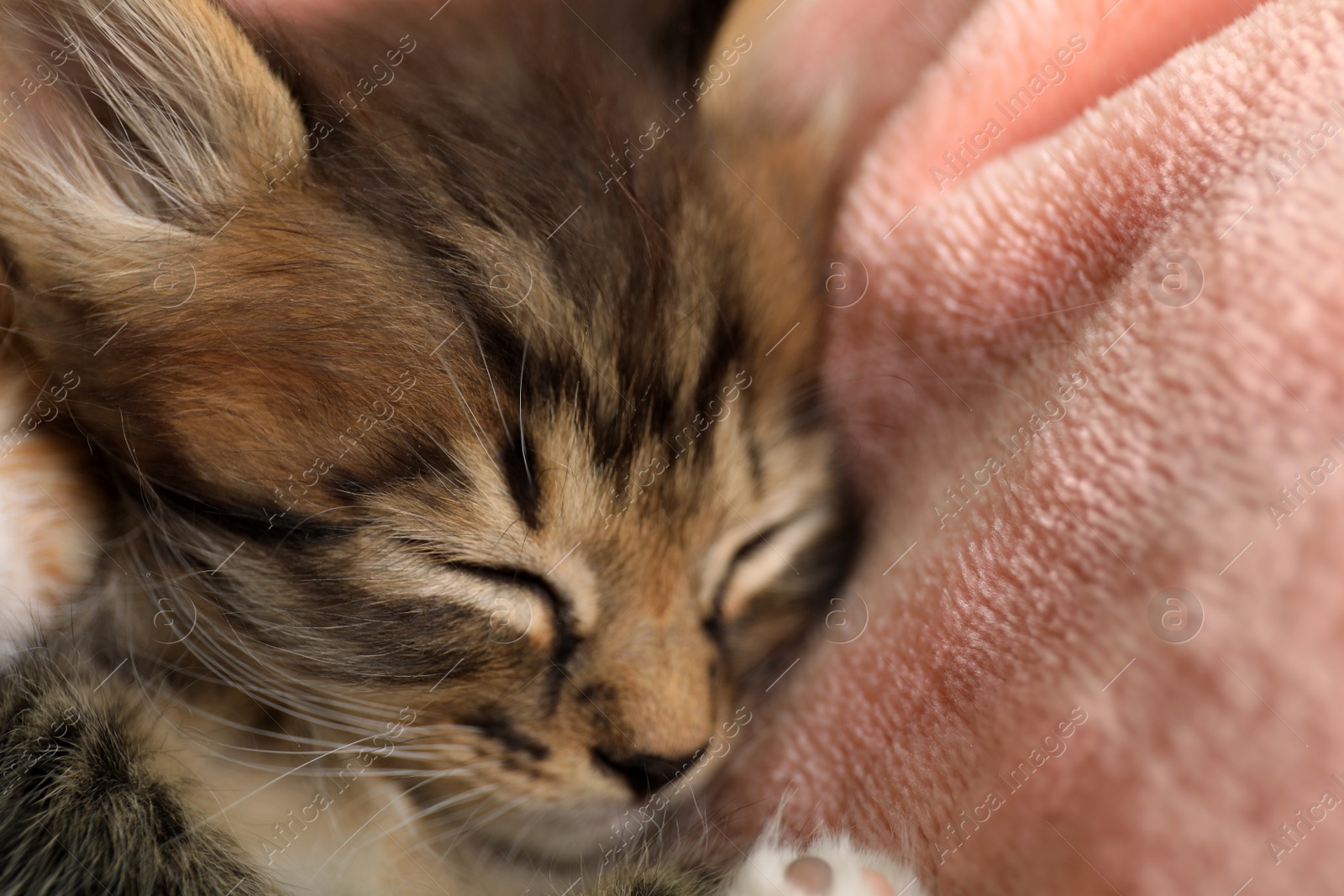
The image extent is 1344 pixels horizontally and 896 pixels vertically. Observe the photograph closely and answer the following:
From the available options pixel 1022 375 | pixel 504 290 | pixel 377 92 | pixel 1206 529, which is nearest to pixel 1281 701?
pixel 1206 529

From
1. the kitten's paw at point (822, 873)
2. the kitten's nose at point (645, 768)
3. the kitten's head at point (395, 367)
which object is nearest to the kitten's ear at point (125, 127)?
the kitten's head at point (395, 367)

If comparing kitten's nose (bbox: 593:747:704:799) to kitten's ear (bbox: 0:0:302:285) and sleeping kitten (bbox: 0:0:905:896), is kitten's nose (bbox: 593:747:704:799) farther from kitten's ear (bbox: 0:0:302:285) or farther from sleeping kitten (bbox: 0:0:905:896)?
kitten's ear (bbox: 0:0:302:285)

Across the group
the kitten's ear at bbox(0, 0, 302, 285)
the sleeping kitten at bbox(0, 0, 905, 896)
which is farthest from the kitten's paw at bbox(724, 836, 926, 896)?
the kitten's ear at bbox(0, 0, 302, 285)

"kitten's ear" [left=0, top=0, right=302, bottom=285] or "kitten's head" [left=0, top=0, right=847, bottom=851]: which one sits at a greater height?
"kitten's ear" [left=0, top=0, right=302, bottom=285]

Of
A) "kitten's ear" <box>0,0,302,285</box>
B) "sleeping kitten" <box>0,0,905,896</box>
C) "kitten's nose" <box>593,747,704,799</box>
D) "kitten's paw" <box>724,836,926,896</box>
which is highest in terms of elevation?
"kitten's ear" <box>0,0,302,285</box>

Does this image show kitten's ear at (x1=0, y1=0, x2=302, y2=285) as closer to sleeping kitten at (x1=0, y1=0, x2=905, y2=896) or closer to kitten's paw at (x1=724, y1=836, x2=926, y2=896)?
sleeping kitten at (x1=0, y1=0, x2=905, y2=896)

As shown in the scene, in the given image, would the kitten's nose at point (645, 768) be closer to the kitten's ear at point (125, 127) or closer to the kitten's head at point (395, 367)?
the kitten's head at point (395, 367)

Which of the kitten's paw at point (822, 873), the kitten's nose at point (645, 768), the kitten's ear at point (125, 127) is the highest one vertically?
the kitten's ear at point (125, 127)
